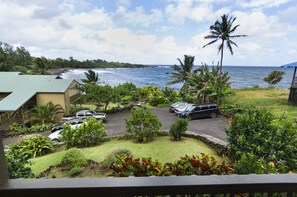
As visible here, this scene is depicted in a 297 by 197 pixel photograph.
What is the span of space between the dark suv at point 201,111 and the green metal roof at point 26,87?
9945mm

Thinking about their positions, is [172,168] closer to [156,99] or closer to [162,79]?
[156,99]

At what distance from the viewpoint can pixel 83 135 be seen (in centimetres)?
836

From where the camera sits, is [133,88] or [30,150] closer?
[30,150]

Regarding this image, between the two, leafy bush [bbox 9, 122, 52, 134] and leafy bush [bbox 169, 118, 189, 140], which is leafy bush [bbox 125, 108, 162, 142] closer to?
leafy bush [bbox 169, 118, 189, 140]

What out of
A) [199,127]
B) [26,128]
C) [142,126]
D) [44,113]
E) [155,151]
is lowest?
[26,128]

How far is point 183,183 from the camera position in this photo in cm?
83

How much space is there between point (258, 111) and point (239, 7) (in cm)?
418

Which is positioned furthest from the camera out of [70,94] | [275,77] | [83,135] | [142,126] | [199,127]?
[275,77]

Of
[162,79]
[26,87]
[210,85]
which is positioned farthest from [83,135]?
[162,79]

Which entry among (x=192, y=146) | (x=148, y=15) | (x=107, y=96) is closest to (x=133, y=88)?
(x=107, y=96)

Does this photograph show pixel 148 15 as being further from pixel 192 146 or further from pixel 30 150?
pixel 30 150

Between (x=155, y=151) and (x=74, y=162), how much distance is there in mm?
2856

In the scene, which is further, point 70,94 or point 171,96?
point 171,96

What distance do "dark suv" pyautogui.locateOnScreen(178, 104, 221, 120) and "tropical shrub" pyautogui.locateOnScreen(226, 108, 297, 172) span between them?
6.62 metres
